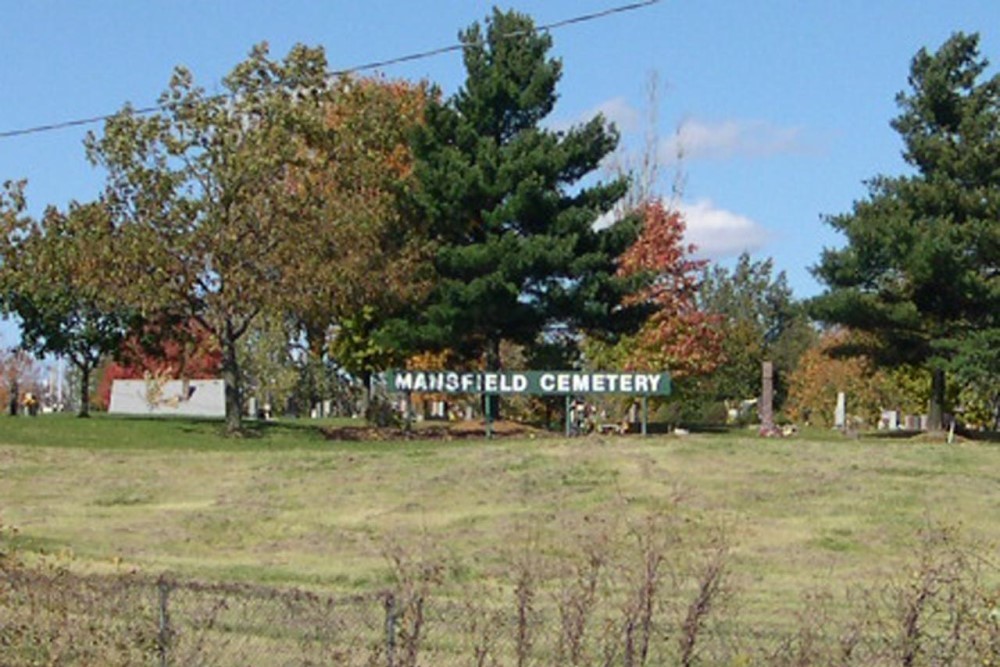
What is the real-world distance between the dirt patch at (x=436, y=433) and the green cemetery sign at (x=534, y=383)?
1595mm

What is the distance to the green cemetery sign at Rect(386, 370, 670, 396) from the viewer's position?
41.7 meters

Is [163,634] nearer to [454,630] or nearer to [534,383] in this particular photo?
[454,630]

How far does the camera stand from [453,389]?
44.3m

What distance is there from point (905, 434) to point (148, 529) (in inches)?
1241

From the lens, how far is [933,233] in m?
44.2

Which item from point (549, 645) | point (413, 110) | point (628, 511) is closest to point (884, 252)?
point (413, 110)

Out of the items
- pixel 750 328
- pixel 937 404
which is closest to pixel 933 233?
pixel 937 404

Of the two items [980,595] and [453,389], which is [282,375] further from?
[980,595]

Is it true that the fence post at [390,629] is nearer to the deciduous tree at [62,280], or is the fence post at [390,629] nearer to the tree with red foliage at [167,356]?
the deciduous tree at [62,280]

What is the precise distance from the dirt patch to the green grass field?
7.63m

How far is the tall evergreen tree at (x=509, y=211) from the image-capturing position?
46.8 meters

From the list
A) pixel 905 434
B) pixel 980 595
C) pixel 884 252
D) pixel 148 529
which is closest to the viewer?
pixel 980 595

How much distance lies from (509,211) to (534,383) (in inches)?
247

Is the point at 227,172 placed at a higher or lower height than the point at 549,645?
higher
